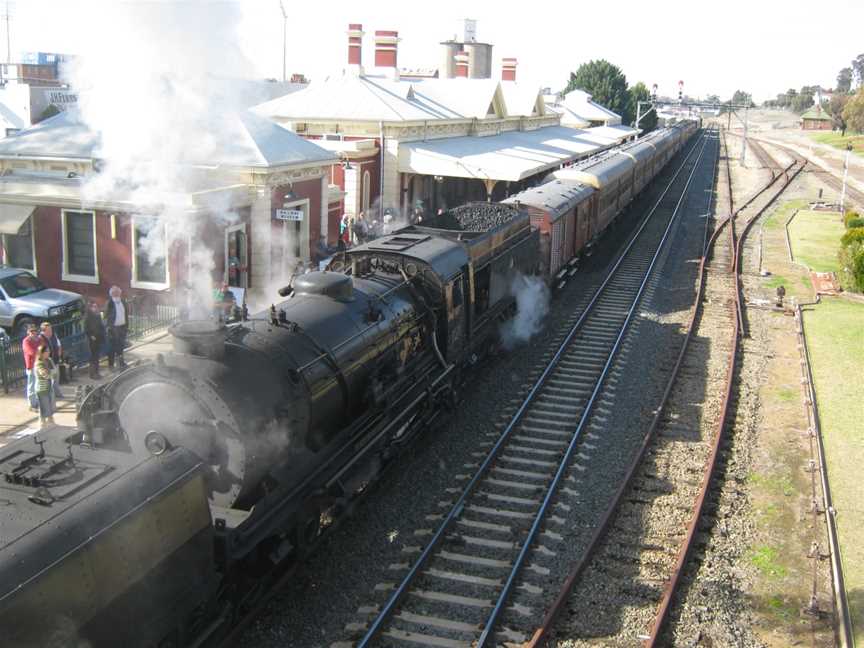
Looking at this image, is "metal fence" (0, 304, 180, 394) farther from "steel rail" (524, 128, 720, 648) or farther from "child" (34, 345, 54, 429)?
"steel rail" (524, 128, 720, 648)

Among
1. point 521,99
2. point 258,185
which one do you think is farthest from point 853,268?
point 521,99

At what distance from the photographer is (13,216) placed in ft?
58.4

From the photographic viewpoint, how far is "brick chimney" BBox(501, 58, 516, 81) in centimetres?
6266

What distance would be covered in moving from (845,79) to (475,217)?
194808mm

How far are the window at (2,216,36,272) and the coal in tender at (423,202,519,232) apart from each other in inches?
381

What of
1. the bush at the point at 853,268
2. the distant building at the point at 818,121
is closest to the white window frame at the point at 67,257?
the bush at the point at 853,268

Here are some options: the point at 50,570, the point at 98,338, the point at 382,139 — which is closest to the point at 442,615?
the point at 50,570

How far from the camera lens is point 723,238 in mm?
32281

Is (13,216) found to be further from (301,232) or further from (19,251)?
(301,232)

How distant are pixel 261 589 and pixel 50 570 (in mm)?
3254

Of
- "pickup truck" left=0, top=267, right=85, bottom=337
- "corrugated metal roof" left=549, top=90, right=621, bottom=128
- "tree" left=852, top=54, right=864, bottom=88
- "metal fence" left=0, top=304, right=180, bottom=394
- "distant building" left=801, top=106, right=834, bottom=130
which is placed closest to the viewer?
"metal fence" left=0, top=304, right=180, bottom=394

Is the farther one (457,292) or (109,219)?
Answer: (109,219)

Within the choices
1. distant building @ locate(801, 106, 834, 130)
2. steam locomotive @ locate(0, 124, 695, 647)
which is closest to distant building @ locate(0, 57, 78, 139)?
steam locomotive @ locate(0, 124, 695, 647)

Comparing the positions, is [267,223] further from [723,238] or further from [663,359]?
[723,238]
